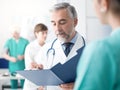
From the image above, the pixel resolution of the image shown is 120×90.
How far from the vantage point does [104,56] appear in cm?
66

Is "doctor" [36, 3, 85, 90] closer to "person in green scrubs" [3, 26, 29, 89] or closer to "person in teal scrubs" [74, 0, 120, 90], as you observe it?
"person in teal scrubs" [74, 0, 120, 90]

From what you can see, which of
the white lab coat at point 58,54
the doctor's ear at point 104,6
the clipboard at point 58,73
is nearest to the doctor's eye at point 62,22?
the white lab coat at point 58,54

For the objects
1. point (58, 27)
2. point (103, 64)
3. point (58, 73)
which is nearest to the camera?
point (103, 64)

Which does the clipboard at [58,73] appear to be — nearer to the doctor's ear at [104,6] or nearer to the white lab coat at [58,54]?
the white lab coat at [58,54]

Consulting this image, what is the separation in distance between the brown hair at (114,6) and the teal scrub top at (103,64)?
0.21 feet

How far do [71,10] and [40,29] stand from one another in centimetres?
212

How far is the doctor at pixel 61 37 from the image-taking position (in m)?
1.64

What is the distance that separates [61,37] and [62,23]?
87mm

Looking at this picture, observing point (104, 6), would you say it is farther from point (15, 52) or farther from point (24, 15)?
point (24, 15)

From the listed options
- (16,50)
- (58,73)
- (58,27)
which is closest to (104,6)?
(58,73)

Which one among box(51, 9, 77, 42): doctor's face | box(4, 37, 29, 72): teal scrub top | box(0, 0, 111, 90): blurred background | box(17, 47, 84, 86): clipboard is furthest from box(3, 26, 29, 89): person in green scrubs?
box(17, 47, 84, 86): clipboard

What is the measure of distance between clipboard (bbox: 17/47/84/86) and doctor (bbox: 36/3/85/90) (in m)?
0.30

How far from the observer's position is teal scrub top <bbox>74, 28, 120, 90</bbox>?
0.66 m

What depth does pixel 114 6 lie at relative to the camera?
2.27 feet
